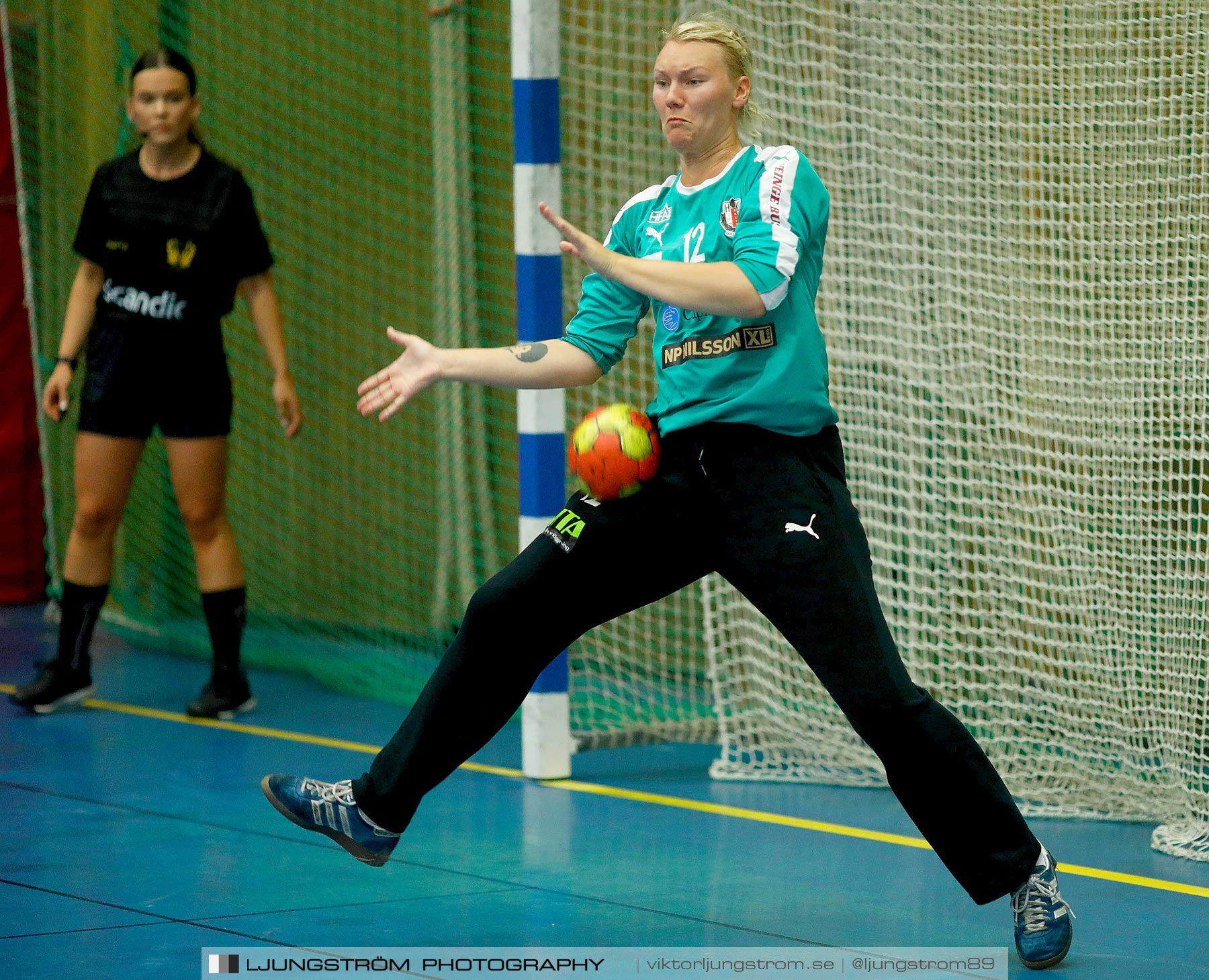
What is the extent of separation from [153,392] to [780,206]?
3.68 m

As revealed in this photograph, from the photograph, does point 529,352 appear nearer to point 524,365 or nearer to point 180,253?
point 524,365

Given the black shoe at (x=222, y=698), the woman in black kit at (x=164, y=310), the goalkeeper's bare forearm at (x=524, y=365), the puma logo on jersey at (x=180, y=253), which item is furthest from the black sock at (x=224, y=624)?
the goalkeeper's bare forearm at (x=524, y=365)

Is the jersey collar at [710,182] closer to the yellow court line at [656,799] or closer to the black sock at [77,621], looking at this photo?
the yellow court line at [656,799]

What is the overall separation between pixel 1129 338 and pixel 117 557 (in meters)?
5.86

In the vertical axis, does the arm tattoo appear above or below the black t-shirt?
below

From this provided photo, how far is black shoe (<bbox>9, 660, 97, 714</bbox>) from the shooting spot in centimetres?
669

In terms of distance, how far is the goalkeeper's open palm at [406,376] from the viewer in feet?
11.0

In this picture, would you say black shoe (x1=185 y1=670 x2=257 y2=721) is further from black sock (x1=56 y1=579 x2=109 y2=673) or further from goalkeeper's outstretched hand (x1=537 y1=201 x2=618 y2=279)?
goalkeeper's outstretched hand (x1=537 y1=201 x2=618 y2=279)

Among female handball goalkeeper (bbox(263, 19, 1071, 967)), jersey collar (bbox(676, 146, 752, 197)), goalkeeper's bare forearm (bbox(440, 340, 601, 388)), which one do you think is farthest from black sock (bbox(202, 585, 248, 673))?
jersey collar (bbox(676, 146, 752, 197))

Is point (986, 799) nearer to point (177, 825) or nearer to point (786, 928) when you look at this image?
point (786, 928)

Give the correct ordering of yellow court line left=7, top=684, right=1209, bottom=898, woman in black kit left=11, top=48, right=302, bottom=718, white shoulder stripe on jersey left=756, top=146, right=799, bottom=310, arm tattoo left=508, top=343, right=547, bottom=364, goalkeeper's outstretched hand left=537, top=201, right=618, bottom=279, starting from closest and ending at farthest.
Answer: goalkeeper's outstretched hand left=537, top=201, right=618, bottom=279, white shoulder stripe on jersey left=756, top=146, right=799, bottom=310, arm tattoo left=508, top=343, right=547, bottom=364, yellow court line left=7, top=684, right=1209, bottom=898, woman in black kit left=11, top=48, right=302, bottom=718

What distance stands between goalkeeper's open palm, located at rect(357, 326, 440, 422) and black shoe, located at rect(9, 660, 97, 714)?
379 cm

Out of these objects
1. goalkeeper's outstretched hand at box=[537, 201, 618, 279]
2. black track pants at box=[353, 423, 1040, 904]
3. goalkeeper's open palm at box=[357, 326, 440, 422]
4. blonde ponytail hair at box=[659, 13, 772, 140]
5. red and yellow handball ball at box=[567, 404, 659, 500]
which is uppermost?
blonde ponytail hair at box=[659, 13, 772, 140]

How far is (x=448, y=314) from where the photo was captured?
805cm
